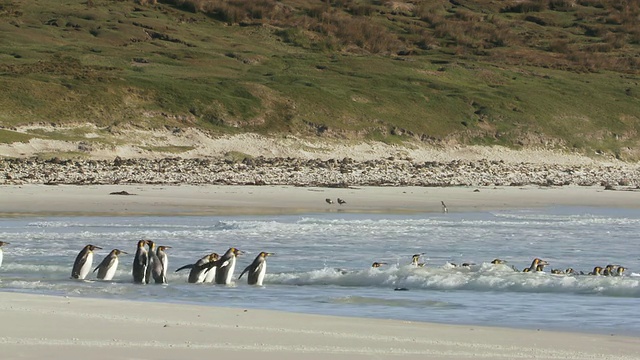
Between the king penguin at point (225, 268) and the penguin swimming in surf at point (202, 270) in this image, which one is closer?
the penguin swimming in surf at point (202, 270)

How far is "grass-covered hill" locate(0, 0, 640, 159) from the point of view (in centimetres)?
4975

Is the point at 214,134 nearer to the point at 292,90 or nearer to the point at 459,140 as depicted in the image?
the point at 292,90

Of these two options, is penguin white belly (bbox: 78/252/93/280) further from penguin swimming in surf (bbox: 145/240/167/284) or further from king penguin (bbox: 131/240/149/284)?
penguin swimming in surf (bbox: 145/240/167/284)

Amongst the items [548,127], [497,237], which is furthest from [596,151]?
[497,237]

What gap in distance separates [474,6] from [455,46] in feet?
58.1

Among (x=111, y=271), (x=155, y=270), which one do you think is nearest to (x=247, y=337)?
(x=155, y=270)

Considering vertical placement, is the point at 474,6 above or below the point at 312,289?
above

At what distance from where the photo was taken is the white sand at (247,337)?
8648 millimetres

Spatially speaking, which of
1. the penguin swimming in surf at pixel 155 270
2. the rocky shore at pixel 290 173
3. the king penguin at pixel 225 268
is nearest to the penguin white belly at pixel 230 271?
the king penguin at pixel 225 268

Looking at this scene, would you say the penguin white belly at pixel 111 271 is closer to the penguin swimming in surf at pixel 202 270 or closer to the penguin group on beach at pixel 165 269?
the penguin group on beach at pixel 165 269

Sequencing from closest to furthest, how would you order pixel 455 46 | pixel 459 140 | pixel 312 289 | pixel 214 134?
1. pixel 312 289
2. pixel 214 134
3. pixel 459 140
4. pixel 455 46

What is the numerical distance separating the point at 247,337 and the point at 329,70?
56.4m

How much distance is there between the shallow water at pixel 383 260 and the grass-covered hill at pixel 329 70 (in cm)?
2026

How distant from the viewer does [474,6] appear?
10062cm
